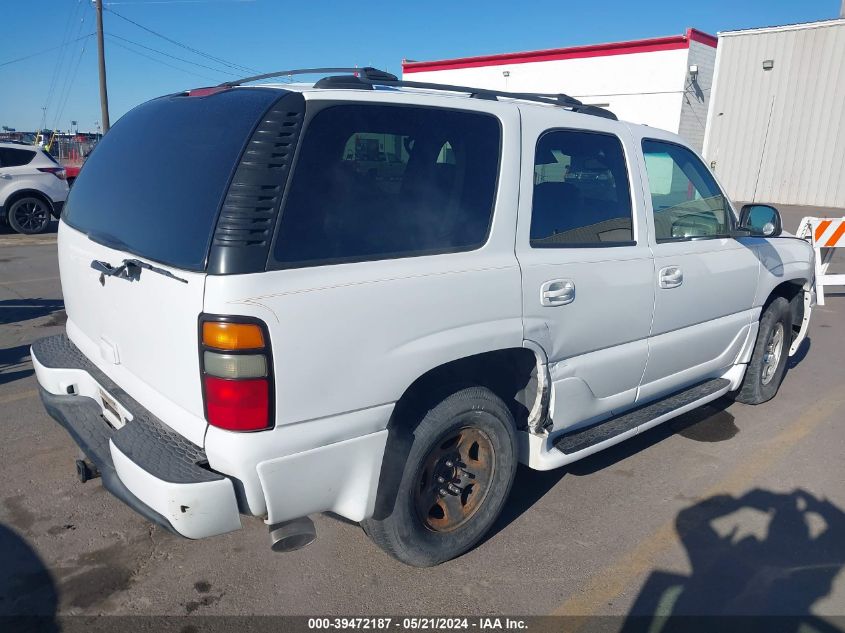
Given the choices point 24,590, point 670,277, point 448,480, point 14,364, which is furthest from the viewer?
point 14,364

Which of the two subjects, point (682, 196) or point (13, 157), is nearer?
point (682, 196)

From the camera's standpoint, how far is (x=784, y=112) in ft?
69.7

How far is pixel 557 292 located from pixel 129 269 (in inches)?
72.5

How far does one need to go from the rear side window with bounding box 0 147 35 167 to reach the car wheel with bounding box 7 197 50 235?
2.30 ft

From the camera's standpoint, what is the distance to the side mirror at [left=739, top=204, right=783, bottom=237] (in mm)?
4656

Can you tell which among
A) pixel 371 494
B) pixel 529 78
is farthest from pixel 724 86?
pixel 371 494

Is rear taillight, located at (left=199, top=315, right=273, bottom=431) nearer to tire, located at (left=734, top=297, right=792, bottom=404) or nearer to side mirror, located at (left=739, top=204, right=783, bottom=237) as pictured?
side mirror, located at (left=739, top=204, right=783, bottom=237)

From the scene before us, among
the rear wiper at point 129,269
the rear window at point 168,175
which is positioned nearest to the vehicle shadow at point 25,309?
the rear window at point 168,175

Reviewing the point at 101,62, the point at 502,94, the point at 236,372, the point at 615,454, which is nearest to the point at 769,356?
the point at 615,454

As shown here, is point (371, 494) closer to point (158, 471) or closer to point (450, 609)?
point (450, 609)

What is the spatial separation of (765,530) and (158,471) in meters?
3.02

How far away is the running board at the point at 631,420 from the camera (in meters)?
3.50

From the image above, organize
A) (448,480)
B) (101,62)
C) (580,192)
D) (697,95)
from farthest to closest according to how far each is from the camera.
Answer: (101,62), (697,95), (580,192), (448,480)

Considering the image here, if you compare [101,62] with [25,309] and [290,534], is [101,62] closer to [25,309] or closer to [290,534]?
[25,309]
